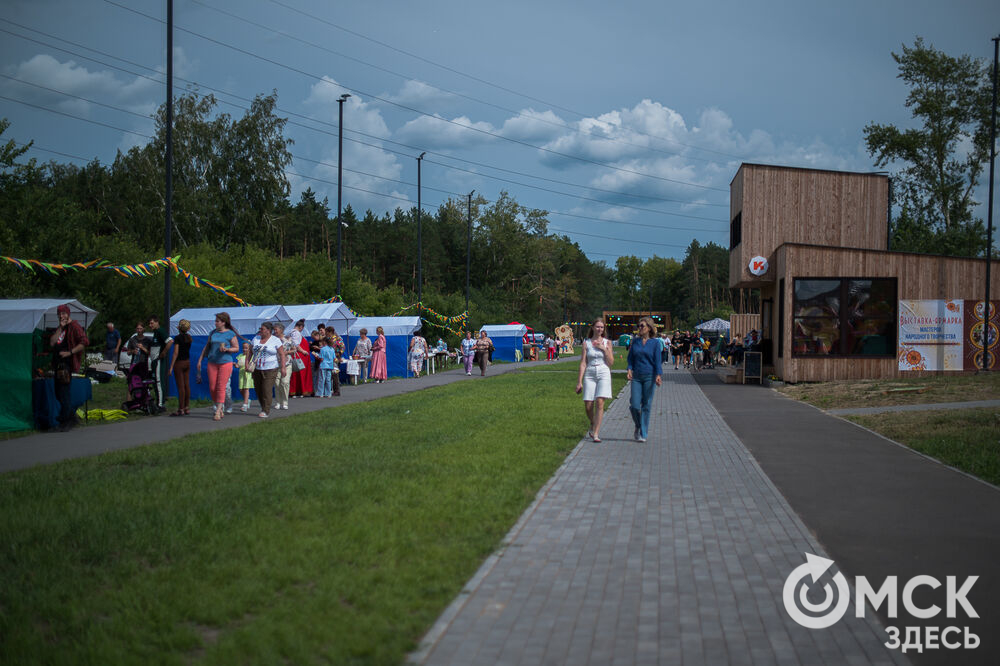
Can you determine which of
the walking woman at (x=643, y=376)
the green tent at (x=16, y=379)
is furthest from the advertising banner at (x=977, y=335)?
the green tent at (x=16, y=379)

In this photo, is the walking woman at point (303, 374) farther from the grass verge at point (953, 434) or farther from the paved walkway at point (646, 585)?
the paved walkway at point (646, 585)

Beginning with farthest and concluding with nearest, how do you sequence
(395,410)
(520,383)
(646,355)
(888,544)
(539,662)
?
(520,383)
(395,410)
(646,355)
(888,544)
(539,662)

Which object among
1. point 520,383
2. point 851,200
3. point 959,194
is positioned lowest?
point 520,383

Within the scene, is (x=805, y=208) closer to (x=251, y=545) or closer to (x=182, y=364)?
(x=182, y=364)

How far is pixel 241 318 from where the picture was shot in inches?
924

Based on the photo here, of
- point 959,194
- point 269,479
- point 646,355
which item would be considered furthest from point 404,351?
point 959,194

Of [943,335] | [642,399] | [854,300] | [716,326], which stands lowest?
[642,399]

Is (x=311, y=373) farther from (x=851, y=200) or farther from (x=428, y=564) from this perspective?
(x=851, y=200)

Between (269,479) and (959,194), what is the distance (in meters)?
48.5

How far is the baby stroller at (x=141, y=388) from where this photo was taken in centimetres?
1662

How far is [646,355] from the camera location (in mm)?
12859

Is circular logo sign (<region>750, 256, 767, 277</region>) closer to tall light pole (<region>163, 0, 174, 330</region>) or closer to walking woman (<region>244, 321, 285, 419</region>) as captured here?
walking woman (<region>244, 321, 285, 419</region>)

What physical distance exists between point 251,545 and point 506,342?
48967 mm

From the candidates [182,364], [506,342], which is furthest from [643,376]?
[506,342]
